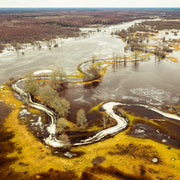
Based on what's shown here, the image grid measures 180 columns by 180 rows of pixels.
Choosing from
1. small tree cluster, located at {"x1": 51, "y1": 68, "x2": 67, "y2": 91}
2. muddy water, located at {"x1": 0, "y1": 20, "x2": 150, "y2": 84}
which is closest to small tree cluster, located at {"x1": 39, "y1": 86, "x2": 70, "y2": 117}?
small tree cluster, located at {"x1": 51, "y1": 68, "x2": 67, "y2": 91}

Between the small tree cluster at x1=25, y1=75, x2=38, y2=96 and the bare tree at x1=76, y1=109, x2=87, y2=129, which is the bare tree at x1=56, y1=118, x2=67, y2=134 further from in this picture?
the small tree cluster at x1=25, y1=75, x2=38, y2=96

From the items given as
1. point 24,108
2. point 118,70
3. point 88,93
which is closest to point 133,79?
point 118,70

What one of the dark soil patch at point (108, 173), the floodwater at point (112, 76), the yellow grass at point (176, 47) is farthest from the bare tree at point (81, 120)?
the yellow grass at point (176, 47)

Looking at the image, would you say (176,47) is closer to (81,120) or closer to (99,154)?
(81,120)

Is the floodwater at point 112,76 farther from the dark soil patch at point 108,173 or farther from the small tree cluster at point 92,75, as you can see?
the dark soil patch at point 108,173

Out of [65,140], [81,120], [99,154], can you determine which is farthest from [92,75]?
[99,154]

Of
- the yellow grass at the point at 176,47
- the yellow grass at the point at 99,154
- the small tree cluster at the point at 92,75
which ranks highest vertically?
the yellow grass at the point at 176,47

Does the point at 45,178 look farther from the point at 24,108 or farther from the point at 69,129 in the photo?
the point at 24,108

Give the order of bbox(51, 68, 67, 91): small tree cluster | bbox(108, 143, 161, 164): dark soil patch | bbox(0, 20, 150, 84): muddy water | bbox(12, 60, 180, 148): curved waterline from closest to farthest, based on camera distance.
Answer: bbox(108, 143, 161, 164): dark soil patch < bbox(12, 60, 180, 148): curved waterline < bbox(51, 68, 67, 91): small tree cluster < bbox(0, 20, 150, 84): muddy water

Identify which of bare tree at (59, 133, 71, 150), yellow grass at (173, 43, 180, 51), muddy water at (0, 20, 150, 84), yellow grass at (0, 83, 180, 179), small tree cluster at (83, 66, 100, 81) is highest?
yellow grass at (173, 43, 180, 51)

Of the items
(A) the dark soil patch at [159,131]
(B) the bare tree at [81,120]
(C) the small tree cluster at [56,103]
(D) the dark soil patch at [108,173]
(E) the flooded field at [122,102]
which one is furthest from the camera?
(C) the small tree cluster at [56,103]

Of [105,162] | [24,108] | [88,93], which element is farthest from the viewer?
[88,93]
